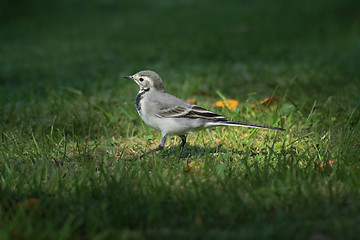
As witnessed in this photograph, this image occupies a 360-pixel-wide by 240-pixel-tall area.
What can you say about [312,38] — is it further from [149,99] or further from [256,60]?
[149,99]

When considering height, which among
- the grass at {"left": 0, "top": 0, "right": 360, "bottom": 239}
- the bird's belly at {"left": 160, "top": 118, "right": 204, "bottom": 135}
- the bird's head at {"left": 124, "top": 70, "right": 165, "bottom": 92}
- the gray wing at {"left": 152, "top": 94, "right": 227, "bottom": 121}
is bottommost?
the grass at {"left": 0, "top": 0, "right": 360, "bottom": 239}

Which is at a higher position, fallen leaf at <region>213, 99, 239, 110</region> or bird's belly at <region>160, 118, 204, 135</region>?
bird's belly at <region>160, 118, 204, 135</region>

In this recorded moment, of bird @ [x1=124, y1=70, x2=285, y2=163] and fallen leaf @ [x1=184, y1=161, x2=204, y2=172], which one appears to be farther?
bird @ [x1=124, y1=70, x2=285, y2=163]

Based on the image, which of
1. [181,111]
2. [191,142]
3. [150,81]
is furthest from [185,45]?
[181,111]

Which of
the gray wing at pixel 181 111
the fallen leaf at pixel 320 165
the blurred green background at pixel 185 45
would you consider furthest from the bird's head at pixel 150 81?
the blurred green background at pixel 185 45

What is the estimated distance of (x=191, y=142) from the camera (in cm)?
429

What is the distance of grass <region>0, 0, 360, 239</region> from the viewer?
248cm

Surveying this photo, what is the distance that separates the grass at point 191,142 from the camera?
2.48m

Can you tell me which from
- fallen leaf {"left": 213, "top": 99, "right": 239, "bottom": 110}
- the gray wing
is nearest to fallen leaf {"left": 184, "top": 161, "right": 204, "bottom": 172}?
the gray wing

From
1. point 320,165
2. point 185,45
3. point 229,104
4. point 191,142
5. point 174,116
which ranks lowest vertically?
point 191,142

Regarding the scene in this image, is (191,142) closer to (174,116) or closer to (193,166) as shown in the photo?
(174,116)

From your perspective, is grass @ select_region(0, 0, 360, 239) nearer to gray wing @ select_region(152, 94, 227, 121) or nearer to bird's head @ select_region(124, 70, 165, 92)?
gray wing @ select_region(152, 94, 227, 121)

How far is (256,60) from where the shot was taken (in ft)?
26.3

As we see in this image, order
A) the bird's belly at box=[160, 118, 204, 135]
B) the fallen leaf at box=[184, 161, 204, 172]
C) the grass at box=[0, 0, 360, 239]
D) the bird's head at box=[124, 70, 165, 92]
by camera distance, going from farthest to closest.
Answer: the bird's head at box=[124, 70, 165, 92]
the bird's belly at box=[160, 118, 204, 135]
the fallen leaf at box=[184, 161, 204, 172]
the grass at box=[0, 0, 360, 239]
